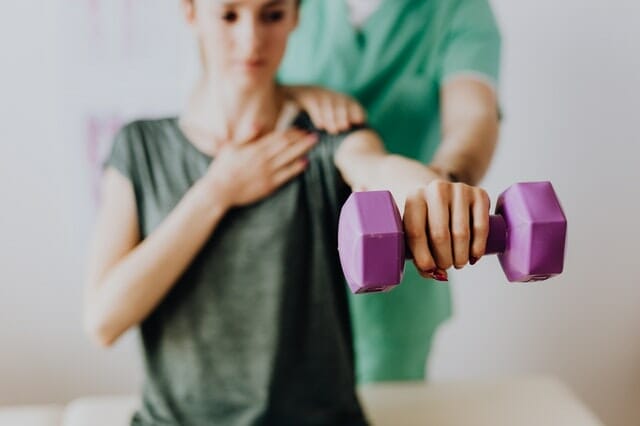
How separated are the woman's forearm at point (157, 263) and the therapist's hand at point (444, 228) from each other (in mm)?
365

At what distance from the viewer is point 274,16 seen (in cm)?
83

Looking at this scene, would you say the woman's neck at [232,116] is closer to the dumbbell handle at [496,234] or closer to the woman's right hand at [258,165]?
the woman's right hand at [258,165]

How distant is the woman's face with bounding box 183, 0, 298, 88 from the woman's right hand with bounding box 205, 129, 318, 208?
64 mm

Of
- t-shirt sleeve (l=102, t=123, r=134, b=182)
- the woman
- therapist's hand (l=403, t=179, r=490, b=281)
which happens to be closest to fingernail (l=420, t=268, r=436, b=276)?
therapist's hand (l=403, t=179, r=490, b=281)

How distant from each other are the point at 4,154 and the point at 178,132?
0.87ft

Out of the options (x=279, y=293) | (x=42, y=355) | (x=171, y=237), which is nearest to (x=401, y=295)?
(x=279, y=293)

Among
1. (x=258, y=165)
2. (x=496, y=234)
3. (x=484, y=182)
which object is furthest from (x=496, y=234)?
(x=484, y=182)

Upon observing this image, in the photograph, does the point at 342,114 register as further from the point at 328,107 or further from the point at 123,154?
the point at 123,154

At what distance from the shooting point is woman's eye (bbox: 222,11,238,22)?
806 millimetres

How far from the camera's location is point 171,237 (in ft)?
2.69

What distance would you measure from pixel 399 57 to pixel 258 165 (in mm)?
229

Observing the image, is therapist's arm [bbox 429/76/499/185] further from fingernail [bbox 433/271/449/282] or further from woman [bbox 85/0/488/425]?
fingernail [bbox 433/271/449/282]

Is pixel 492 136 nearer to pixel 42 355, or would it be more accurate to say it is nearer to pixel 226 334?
pixel 226 334

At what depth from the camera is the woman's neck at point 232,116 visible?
86 cm
